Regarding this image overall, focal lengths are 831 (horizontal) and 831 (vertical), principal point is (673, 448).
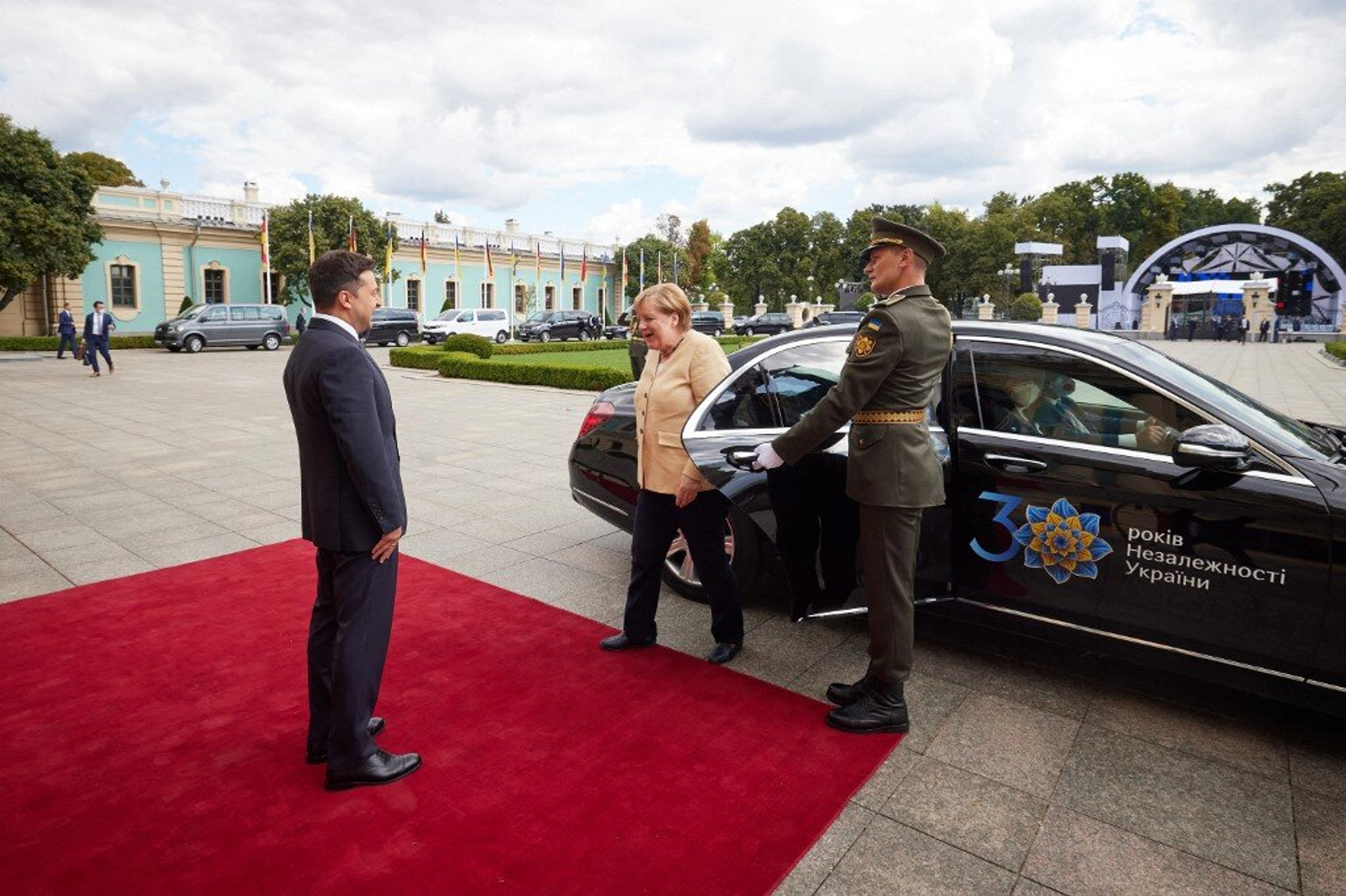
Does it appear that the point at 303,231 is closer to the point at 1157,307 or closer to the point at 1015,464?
the point at 1015,464

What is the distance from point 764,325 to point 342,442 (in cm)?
4669

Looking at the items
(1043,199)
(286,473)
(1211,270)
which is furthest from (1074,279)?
(286,473)

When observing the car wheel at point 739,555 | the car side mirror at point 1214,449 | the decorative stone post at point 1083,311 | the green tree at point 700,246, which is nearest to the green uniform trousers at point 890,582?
the car side mirror at point 1214,449

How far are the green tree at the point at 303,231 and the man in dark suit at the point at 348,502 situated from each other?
37923 millimetres

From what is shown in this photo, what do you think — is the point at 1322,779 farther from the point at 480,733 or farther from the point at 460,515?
the point at 460,515

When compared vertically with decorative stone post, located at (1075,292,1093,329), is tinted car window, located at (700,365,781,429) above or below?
below

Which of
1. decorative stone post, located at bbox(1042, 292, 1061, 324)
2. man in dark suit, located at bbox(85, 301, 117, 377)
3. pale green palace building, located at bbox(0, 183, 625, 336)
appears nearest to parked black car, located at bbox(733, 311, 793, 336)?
pale green palace building, located at bbox(0, 183, 625, 336)

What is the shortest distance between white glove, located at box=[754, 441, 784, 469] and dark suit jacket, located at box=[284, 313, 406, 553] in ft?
4.38

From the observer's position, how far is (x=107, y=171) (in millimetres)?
49219

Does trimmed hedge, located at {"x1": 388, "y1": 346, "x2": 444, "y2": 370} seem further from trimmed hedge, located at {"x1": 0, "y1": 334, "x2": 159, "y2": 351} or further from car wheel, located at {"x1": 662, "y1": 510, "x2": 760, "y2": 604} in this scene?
car wheel, located at {"x1": 662, "y1": 510, "x2": 760, "y2": 604}

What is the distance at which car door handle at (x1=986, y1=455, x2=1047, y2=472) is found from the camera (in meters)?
3.38

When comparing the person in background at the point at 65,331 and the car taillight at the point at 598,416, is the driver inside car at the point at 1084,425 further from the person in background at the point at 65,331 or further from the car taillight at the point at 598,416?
the person in background at the point at 65,331

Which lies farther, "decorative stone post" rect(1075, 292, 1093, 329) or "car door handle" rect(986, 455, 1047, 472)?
"decorative stone post" rect(1075, 292, 1093, 329)

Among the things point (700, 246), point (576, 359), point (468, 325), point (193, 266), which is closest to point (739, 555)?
point (576, 359)
